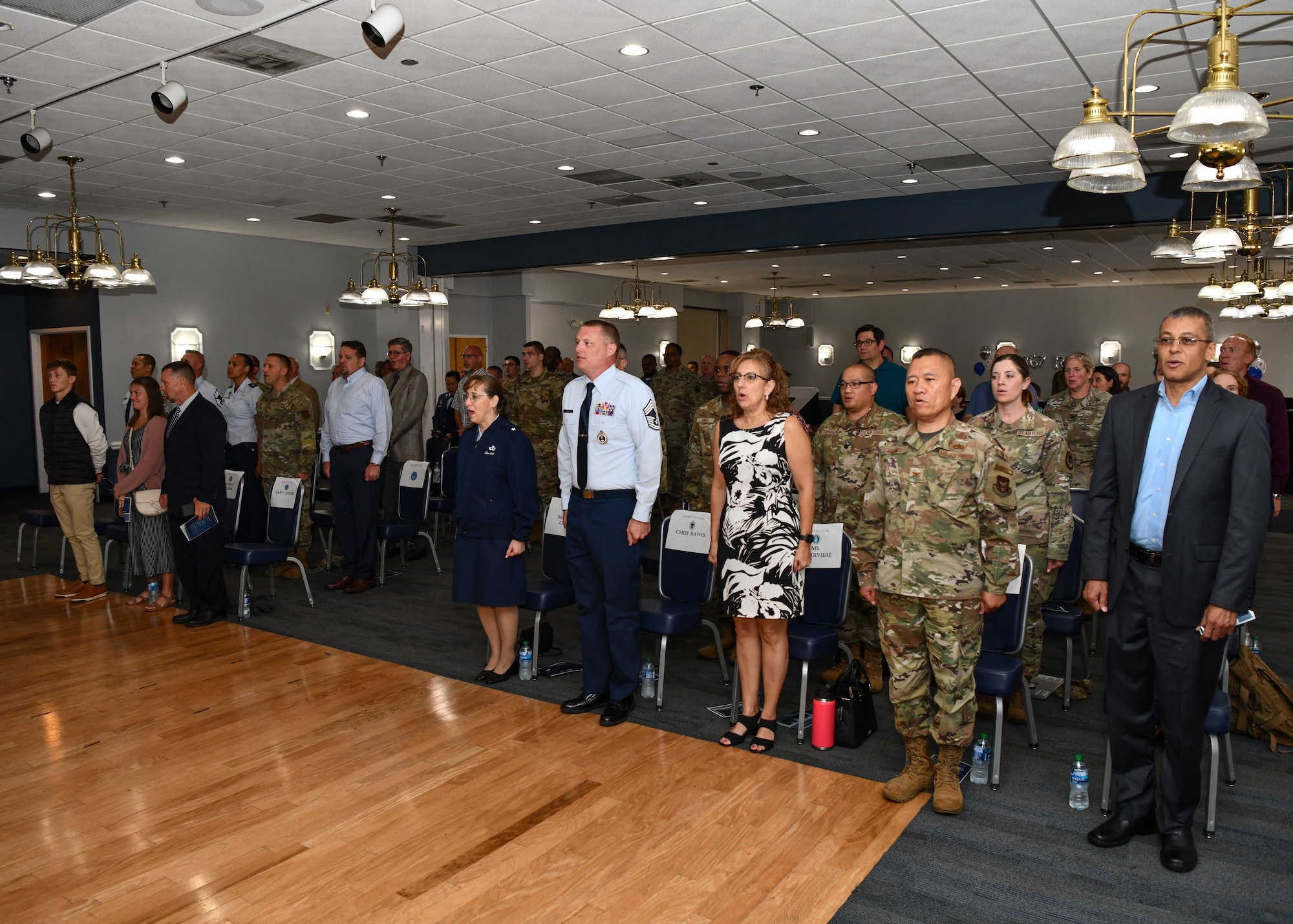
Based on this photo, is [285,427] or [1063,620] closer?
[1063,620]

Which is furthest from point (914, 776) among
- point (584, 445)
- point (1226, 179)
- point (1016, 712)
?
point (1226, 179)

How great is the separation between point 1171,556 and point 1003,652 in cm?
101

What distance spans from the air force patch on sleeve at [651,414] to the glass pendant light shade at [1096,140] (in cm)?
196

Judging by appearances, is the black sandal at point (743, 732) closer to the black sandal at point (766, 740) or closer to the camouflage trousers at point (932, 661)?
the black sandal at point (766, 740)

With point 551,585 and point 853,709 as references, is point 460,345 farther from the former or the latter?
point 853,709

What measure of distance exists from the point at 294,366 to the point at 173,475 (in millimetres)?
1762

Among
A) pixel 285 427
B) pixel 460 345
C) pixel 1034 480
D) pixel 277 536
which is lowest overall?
pixel 277 536

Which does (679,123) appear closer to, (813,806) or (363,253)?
(813,806)

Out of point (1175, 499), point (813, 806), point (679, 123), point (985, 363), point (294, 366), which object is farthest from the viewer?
point (985, 363)

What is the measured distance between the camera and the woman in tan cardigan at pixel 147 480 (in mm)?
6344

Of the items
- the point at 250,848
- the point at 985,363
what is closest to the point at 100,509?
the point at 250,848

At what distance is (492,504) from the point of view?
4641 millimetres

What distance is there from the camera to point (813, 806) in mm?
3506

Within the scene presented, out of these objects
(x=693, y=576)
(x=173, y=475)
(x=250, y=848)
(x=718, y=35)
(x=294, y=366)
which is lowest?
(x=250, y=848)
